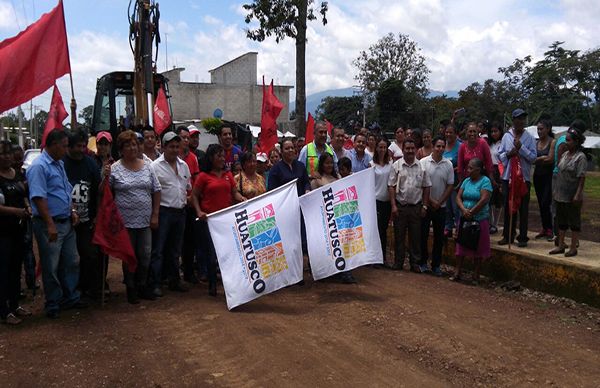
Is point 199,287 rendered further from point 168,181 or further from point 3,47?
point 3,47

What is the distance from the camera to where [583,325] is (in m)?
5.73

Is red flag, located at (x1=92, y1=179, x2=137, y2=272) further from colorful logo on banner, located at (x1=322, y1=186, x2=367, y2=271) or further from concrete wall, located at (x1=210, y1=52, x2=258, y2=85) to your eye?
concrete wall, located at (x1=210, y1=52, x2=258, y2=85)

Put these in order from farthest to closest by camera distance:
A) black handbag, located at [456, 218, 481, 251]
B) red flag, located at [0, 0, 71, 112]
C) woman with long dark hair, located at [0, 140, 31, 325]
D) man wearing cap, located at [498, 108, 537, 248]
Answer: man wearing cap, located at [498, 108, 537, 248]
black handbag, located at [456, 218, 481, 251]
red flag, located at [0, 0, 71, 112]
woman with long dark hair, located at [0, 140, 31, 325]

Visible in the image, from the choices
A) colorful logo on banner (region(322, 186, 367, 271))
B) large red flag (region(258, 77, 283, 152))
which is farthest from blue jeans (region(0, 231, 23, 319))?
large red flag (region(258, 77, 283, 152))

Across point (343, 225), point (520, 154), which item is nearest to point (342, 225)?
point (343, 225)

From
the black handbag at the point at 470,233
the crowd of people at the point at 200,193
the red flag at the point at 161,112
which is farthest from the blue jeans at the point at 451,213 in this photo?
the red flag at the point at 161,112

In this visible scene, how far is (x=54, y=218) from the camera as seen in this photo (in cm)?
549

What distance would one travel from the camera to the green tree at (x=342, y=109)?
57.8 metres

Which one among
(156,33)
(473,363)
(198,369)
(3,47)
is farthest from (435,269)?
(156,33)

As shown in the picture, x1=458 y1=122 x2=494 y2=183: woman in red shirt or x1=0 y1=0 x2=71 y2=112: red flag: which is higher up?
x1=0 y1=0 x2=71 y2=112: red flag

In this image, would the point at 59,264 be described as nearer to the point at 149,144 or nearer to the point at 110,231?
the point at 110,231

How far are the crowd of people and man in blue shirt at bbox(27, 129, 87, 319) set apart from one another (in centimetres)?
1

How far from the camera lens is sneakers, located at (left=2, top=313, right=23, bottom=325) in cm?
545

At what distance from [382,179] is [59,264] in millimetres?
4477
